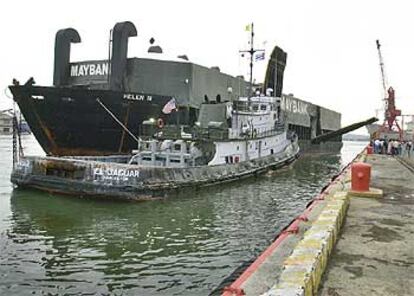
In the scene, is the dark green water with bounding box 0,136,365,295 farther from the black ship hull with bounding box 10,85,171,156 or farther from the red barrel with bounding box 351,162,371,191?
the black ship hull with bounding box 10,85,171,156

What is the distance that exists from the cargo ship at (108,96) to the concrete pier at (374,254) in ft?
59.9

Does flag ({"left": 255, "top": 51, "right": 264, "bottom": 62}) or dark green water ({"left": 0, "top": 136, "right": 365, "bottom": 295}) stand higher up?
A: flag ({"left": 255, "top": 51, "right": 264, "bottom": 62})

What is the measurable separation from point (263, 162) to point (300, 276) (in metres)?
23.3

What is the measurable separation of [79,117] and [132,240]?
17.7m

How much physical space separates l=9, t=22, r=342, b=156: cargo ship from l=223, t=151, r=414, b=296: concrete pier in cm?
1946

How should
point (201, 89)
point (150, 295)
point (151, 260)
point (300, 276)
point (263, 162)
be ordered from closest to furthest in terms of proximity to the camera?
point (300, 276) < point (150, 295) < point (151, 260) < point (263, 162) < point (201, 89)

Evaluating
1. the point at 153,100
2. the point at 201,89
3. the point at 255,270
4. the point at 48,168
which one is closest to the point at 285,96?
the point at 201,89

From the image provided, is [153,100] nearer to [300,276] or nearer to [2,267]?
[2,267]

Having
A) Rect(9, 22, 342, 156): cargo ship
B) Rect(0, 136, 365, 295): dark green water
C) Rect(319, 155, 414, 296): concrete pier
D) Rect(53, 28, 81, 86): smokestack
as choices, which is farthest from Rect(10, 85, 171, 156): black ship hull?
Rect(319, 155, 414, 296): concrete pier

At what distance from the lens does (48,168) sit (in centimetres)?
1867

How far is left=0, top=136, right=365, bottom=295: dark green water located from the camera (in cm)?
841

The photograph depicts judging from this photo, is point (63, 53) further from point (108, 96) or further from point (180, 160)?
point (180, 160)

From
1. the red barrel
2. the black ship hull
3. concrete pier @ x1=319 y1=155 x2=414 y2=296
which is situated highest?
the black ship hull

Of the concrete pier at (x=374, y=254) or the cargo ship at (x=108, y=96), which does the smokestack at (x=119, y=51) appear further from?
the concrete pier at (x=374, y=254)
